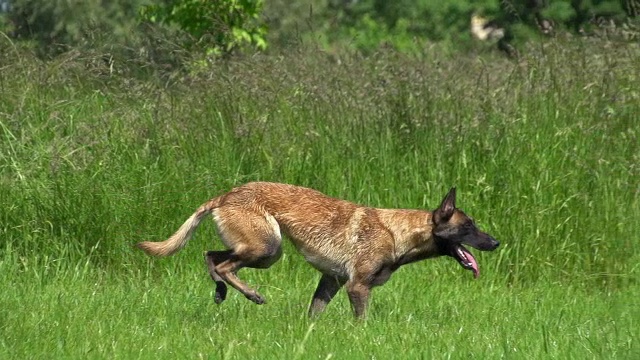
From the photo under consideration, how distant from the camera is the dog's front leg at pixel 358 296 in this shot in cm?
749

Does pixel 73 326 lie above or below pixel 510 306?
above

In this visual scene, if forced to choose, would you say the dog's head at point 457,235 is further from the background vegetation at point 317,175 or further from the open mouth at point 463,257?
the background vegetation at point 317,175

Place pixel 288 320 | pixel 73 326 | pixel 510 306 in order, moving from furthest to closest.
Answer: pixel 510 306, pixel 288 320, pixel 73 326

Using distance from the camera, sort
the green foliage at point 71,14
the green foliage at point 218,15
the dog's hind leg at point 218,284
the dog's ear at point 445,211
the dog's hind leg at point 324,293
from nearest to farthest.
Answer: the dog's hind leg at point 218,284 < the dog's hind leg at point 324,293 < the dog's ear at point 445,211 < the green foliage at point 218,15 < the green foliage at point 71,14

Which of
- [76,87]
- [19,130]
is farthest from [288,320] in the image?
[76,87]

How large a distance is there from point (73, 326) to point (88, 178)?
2.40 m

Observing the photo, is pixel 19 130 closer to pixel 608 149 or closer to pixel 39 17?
pixel 608 149

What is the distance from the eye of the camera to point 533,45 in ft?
36.1

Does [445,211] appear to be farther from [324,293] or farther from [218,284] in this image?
[218,284]

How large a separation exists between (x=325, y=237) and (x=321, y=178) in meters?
1.78

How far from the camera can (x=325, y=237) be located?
7.70m

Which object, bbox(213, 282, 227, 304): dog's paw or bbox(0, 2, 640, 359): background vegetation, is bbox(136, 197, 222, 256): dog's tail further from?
bbox(213, 282, 227, 304): dog's paw

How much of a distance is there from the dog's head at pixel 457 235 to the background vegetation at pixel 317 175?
11.9 inches

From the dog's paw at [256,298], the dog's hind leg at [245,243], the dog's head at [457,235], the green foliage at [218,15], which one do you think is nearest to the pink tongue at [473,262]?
the dog's head at [457,235]
